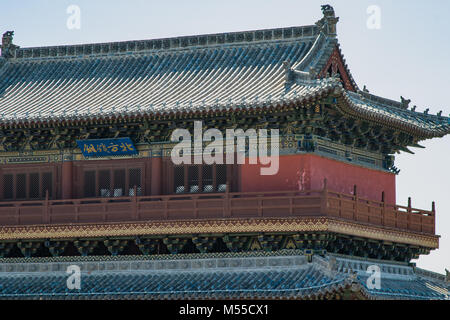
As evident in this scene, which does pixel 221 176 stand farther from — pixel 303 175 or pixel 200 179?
pixel 303 175

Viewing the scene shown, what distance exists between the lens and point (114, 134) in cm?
5403

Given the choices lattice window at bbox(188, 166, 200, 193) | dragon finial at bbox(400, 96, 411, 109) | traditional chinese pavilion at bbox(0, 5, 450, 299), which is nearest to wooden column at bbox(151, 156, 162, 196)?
traditional chinese pavilion at bbox(0, 5, 450, 299)

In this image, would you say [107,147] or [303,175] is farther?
[107,147]

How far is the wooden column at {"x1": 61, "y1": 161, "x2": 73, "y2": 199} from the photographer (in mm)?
54562

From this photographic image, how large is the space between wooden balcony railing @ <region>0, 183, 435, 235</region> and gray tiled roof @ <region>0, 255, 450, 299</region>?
1676mm

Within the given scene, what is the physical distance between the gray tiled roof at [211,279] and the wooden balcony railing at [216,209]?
5.50 ft

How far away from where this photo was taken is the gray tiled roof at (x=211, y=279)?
4881 cm

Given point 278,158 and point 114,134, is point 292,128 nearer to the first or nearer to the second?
point 278,158

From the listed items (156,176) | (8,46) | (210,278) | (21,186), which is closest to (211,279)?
(210,278)

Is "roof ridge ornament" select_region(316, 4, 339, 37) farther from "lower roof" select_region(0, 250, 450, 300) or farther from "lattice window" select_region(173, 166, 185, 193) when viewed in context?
"lower roof" select_region(0, 250, 450, 300)

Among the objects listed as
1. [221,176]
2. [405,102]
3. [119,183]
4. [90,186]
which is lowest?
[90,186]

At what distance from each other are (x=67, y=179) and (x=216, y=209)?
22.6ft

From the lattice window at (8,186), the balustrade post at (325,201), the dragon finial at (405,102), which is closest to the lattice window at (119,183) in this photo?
the lattice window at (8,186)

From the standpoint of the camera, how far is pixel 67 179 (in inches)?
2153
